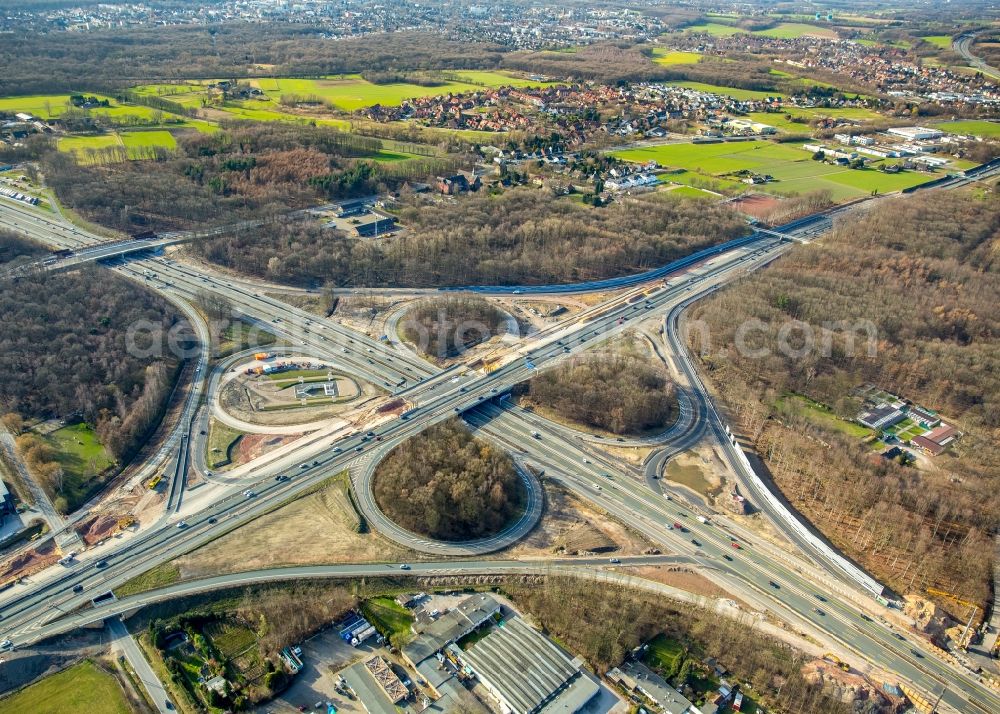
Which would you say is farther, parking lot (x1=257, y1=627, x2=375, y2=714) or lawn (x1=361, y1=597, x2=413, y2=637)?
lawn (x1=361, y1=597, x2=413, y2=637)

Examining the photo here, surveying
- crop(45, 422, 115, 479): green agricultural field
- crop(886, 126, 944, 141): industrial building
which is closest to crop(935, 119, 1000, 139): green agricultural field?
crop(886, 126, 944, 141): industrial building

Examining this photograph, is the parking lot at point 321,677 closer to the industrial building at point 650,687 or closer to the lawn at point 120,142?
the industrial building at point 650,687

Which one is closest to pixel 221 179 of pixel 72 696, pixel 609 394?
pixel 609 394

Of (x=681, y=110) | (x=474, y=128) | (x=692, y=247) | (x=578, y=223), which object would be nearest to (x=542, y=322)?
(x=578, y=223)

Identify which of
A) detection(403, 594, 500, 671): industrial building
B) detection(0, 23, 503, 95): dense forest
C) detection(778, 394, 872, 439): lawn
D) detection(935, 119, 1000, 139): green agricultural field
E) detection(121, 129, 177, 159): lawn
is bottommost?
detection(403, 594, 500, 671): industrial building

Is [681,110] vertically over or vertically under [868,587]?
over

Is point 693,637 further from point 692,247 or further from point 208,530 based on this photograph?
point 692,247

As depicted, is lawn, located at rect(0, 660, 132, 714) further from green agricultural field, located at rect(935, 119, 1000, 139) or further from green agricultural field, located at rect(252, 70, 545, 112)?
green agricultural field, located at rect(935, 119, 1000, 139)
